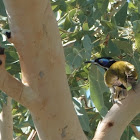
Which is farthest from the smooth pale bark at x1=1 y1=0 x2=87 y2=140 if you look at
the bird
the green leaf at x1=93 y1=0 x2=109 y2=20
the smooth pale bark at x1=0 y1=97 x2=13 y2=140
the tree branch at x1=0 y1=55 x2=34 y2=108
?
the smooth pale bark at x1=0 y1=97 x2=13 y2=140

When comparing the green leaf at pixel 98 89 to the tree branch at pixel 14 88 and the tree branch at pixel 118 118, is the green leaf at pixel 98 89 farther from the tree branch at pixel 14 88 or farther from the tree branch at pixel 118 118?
the tree branch at pixel 14 88

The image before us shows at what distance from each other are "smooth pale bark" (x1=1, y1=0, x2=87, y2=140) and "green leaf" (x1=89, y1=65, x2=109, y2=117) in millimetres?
230

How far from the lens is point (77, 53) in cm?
151

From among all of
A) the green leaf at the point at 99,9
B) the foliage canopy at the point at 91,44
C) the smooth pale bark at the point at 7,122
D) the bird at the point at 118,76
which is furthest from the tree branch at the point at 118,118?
the smooth pale bark at the point at 7,122

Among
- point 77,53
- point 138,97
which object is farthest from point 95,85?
point 138,97

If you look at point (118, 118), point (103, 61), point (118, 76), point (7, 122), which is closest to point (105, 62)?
point (103, 61)

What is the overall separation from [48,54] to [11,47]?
49 centimetres

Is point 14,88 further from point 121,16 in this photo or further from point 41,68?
point 121,16

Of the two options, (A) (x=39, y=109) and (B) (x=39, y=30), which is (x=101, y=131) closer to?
(A) (x=39, y=109)

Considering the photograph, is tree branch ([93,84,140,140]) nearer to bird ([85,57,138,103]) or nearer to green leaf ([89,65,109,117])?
bird ([85,57,138,103])

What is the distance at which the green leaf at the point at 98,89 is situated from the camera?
4.75 ft

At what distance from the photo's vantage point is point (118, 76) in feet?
4.70

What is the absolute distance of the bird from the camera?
1316 mm

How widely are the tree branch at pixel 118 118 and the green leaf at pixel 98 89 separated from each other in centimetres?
18
